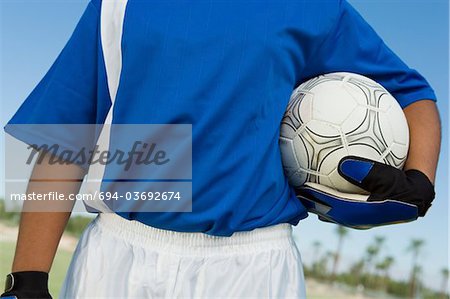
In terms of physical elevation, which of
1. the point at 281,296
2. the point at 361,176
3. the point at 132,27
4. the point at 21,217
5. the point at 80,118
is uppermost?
the point at 132,27

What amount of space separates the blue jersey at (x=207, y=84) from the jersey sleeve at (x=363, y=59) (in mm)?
47

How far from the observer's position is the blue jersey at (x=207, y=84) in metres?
1.79

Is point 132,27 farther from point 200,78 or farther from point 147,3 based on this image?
point 200,78

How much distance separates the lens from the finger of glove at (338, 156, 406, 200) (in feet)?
6.01

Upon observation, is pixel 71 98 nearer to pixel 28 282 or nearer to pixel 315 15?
pixel 28 282

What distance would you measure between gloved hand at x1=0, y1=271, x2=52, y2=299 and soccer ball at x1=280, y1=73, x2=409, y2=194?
70 cm

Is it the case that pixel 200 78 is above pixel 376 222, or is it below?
above

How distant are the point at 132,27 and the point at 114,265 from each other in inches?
24.0

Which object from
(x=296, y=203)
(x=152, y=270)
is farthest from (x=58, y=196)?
(x=296, y=203)

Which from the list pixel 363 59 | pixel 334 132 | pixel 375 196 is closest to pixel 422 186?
pixel 375 196

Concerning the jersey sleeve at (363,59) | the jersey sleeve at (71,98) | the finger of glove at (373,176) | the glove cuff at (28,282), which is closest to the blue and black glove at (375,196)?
the finger of glove at (373,176)

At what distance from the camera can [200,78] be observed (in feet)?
5.97

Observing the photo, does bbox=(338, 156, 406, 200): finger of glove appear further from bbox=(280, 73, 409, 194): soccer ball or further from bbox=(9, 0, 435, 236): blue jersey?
bbox=(9, 0, 435, 236): blue jersey

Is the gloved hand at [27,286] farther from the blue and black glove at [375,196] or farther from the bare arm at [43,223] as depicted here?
the blue and black glove at [375,196]
